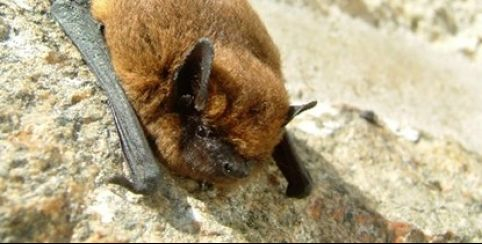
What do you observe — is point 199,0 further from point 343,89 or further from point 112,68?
point 343,89

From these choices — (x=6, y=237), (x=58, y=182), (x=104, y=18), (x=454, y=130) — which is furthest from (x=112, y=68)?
(x=454, y=130)

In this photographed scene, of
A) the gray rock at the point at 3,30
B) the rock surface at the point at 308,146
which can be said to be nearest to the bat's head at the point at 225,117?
the rock surface at the point at 308,146

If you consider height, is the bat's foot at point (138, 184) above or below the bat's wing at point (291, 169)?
above

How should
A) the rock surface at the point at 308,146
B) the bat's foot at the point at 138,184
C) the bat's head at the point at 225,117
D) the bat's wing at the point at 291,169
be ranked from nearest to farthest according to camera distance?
1. the rock surface at the point at 308,146
2. the bat's foot at the point at 138,184
3. the bat's head at the point at 225,117
4. the bat's wing at the point at 291,169

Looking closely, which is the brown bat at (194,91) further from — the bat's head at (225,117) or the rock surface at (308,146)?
the rock surface at (308,146)

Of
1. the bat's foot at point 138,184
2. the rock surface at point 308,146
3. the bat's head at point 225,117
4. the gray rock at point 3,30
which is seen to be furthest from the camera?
the gray rock at point 3,30

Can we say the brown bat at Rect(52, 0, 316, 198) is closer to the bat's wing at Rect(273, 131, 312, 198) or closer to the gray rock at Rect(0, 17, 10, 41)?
the bat's wing at Rect(273, 131, 312, 198)
